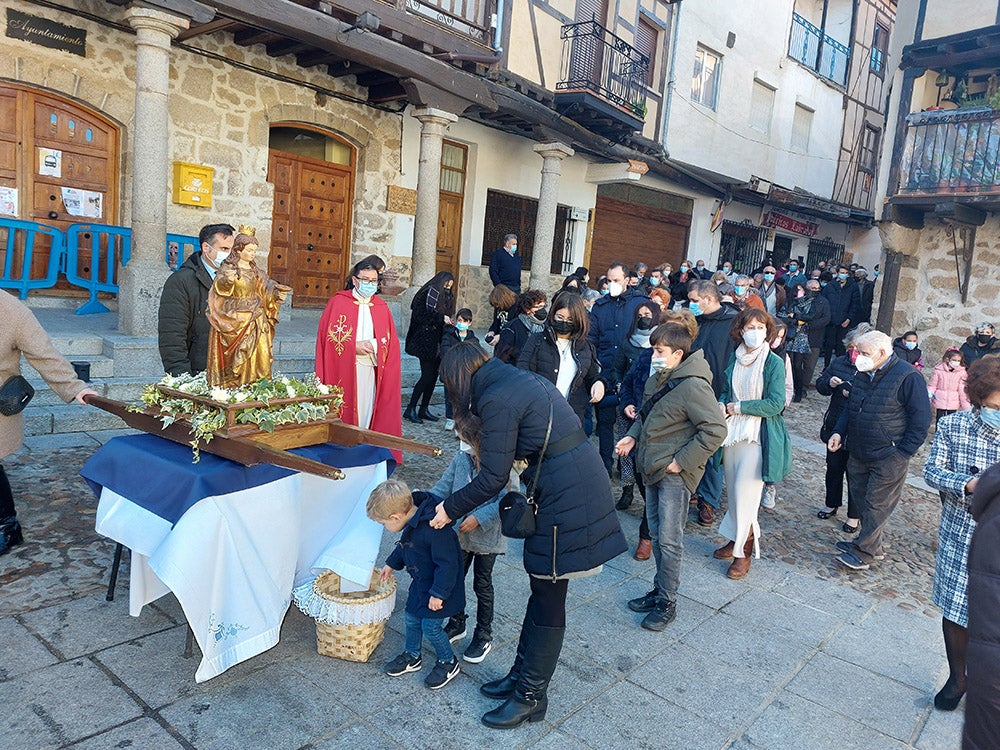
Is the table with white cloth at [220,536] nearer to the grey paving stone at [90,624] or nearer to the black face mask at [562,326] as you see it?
the grey paving stone at [90,624]

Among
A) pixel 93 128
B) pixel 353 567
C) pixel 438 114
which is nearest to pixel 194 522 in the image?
pixel 353 567

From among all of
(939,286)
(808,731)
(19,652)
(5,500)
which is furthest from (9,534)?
(939,286)

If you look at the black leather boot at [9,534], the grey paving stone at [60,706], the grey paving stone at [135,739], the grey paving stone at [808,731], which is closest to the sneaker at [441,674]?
the grey paving stone at [135,739]

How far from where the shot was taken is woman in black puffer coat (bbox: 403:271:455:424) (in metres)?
7.51

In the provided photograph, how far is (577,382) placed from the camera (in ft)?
18.3

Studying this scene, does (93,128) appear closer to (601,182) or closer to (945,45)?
(601,182)

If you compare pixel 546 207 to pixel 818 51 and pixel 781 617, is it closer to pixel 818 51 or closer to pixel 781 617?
pixel 781 617

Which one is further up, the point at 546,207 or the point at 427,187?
the point at 546,207

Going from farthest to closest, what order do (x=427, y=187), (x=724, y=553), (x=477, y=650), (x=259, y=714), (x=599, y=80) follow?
(x=599, y=80), (x=427, y=187), (x=724, y=553), (x=477, y=650), (x=259, y=714)

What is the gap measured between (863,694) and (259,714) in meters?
2.85

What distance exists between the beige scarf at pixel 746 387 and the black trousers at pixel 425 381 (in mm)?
3623

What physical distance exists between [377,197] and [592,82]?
13.9 ft

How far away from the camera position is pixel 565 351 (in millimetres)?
5484

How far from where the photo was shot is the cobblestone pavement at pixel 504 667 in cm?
282
